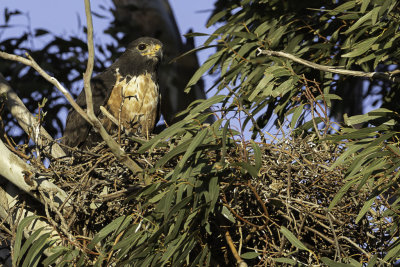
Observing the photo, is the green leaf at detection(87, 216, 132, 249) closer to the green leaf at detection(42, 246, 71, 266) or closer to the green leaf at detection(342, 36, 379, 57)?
the green leaf at detection(42, 246, 71, 266)

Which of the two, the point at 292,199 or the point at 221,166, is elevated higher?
the point at 221,166

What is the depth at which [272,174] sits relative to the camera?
12.7 ft

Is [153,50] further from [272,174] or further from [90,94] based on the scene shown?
[90,94]

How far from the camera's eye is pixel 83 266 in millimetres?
3678

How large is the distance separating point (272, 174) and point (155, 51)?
2551 mm

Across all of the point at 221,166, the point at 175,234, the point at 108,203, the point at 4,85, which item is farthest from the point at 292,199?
the point at 4,85

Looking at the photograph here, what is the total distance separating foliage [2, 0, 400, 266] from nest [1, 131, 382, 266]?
10mm

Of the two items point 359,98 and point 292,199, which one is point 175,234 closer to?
point 292,199

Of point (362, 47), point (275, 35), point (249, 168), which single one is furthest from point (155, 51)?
point (249, 168)

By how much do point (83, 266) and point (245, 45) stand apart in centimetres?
200

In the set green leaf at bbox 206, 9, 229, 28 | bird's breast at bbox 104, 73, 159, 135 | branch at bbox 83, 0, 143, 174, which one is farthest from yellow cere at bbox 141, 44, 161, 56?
branch at bbox 83, 0, 143, 174

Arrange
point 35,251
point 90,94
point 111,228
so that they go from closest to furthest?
1. point 90,94
2. point 111,228
3. point 35,251

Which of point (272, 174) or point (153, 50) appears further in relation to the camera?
point (153, 50)

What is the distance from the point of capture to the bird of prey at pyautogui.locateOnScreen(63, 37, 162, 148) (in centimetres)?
552
